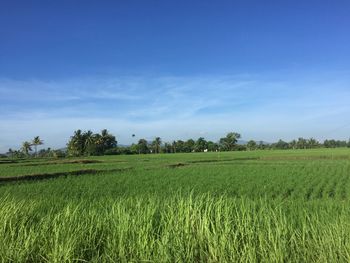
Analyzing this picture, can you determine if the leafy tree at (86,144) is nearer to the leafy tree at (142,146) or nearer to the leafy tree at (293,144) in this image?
the leafy tree at (142,146)

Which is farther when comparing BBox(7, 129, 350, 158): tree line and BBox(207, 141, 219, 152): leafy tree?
BBox(207, 141, 219, 152): leafy tree

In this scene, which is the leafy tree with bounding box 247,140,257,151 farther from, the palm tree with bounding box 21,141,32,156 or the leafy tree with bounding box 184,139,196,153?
the palm tree with bounding box 21,141,32,156

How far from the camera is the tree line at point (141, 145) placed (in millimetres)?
79500

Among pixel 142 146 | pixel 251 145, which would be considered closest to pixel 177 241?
pixel 142 146

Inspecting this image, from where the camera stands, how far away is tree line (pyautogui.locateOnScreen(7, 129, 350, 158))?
261 feet

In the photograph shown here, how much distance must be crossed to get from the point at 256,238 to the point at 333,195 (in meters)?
11.0

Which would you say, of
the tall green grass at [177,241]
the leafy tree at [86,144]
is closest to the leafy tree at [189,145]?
→ the leafy tree at [86,144]

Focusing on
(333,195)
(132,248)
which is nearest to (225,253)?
(132,248)

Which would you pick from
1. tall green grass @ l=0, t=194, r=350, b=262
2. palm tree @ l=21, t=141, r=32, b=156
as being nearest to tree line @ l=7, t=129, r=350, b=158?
palm tree @ l=21, t=141, r=32, b=156

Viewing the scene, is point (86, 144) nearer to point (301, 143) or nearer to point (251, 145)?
point (251, 145)

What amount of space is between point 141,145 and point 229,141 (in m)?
28.0

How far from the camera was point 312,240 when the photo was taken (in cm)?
500

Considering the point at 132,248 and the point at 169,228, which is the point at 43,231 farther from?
the point at 169,228

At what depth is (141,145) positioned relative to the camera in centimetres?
9250
